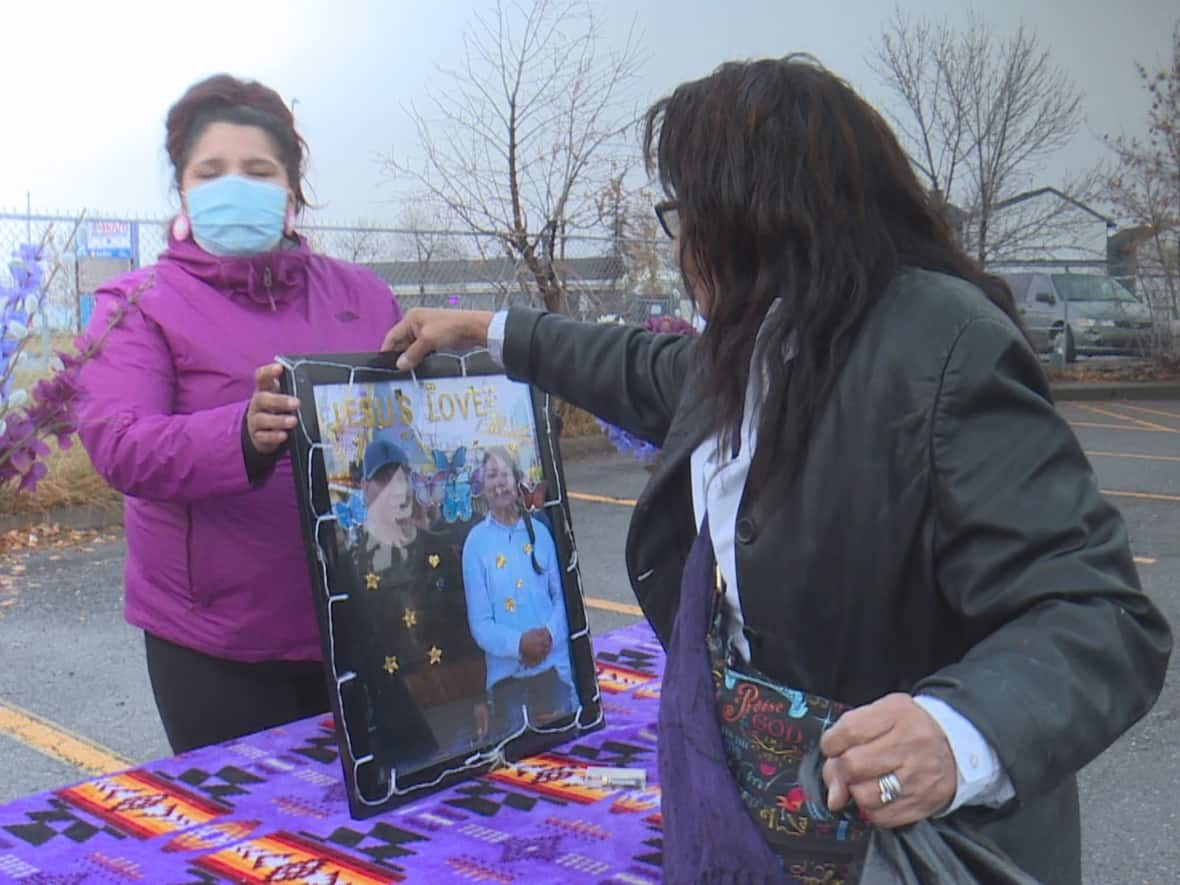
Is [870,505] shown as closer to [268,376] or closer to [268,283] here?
[268,376]

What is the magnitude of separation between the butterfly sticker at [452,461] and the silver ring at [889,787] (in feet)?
3.95

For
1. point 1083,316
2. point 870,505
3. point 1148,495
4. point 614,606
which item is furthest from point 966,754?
point 1083,316

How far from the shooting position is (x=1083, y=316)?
19.0m

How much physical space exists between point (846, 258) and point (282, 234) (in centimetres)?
129

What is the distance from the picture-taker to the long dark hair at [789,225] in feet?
4.39

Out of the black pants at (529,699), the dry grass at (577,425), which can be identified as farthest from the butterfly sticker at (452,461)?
the dry grass at (577,425)

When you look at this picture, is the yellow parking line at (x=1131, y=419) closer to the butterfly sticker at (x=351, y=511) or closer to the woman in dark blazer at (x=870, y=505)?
the butterfly sticker at (x=351, y=511)

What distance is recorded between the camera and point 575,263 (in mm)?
11555

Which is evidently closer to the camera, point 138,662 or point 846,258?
point 846,258

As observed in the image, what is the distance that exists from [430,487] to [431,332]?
0.28m

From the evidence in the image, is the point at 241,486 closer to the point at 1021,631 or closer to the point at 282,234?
the point at 282,234

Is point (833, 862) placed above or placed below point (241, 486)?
below

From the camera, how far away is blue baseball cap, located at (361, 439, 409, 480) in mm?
2002

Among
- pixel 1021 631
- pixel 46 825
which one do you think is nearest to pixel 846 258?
pixel 1021 631
